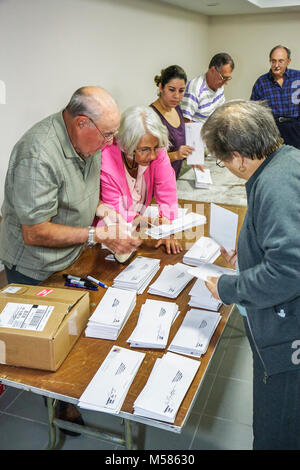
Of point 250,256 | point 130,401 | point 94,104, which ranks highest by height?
point 94,104

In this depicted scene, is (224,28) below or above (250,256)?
above

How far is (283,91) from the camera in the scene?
4508mm

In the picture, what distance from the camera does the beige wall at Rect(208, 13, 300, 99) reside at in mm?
6312

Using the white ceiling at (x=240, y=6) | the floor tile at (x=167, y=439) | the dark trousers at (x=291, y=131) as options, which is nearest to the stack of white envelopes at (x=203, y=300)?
the floor tile at (x=167, y=439)

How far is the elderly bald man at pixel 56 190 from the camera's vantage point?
62.2 inches

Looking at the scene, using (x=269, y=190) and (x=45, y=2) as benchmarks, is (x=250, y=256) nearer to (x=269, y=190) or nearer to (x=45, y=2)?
(x=269, y=190)

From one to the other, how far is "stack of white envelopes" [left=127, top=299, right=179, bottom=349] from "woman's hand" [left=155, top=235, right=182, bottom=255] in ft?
1.51

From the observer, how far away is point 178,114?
316 cm

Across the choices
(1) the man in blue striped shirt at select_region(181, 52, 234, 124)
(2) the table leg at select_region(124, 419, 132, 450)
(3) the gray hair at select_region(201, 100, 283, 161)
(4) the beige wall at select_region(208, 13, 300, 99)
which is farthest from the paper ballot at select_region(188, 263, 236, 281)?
(4) the beige wall at select_region(208, 13, 300, 99)

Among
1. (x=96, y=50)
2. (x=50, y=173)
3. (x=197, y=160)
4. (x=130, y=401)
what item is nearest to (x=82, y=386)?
(x=130, y=401)

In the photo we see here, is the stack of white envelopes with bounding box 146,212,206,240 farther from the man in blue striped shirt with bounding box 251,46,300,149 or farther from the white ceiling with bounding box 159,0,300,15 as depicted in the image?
the white ceiling with bounding box 159,0,300,15

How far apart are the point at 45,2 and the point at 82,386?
2.40m

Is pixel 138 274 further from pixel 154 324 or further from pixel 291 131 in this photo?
pixel 291 131

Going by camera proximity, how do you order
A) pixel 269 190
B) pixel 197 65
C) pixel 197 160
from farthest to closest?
1. pixel 197 65
2. pixel 197 160
3. pixel 269 190
